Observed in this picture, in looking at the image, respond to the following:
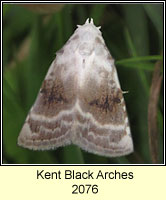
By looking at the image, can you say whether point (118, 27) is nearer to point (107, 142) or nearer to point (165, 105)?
point (165, 105)

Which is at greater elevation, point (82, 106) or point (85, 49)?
point (85, 49)

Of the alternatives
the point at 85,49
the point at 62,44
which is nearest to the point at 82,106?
the point at 85,49

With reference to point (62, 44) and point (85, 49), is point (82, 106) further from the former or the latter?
point (62, 44)

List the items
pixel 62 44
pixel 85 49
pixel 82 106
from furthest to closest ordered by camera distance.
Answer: pixel 62 44
pixel 85 49
pixel 82 106

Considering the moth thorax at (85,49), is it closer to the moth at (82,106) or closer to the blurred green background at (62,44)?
the moth at (82,106)

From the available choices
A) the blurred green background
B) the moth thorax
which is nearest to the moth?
the moth thorax

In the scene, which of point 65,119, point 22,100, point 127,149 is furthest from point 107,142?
point 22,100
